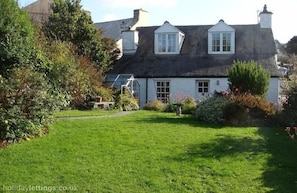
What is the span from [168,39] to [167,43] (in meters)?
0.32

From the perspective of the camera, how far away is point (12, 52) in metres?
14.7

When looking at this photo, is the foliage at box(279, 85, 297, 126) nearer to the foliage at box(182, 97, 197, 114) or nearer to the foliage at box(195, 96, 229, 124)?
the foliage at box(195, 96, 229, 124)

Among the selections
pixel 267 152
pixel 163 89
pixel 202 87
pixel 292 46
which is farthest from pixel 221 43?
pixel 292 46

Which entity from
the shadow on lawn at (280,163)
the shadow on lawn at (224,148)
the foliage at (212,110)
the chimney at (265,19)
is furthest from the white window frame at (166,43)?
the shadow on lawn at (224,148)

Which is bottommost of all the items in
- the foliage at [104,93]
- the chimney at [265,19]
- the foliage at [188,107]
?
the foliage at [188,107]

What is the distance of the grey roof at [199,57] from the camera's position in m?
28.9

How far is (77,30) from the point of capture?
2817 centimetres

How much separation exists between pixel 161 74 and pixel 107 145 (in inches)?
703

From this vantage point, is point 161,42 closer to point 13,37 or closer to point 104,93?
point 104,93

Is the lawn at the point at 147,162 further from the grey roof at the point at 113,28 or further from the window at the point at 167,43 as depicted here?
the grey roof at the point at 113,28

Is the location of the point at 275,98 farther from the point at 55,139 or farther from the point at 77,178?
the point at 77,178

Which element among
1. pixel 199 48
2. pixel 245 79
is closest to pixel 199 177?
pixel 245 79

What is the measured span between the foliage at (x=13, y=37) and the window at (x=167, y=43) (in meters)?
16.2

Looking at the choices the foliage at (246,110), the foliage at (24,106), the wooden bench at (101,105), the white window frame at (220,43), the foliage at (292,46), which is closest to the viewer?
the foliage at (24,106)
